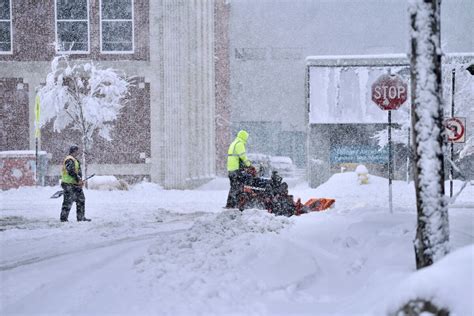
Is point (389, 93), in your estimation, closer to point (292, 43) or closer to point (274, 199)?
point (274, 199)

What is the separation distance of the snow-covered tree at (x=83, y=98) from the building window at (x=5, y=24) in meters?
2.66

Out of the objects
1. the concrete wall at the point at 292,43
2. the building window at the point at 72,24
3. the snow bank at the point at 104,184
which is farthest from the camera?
the concrete wall at the point at 292,43

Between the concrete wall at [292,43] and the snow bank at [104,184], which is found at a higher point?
the concrete wall at [292,43]

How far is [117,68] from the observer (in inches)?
862

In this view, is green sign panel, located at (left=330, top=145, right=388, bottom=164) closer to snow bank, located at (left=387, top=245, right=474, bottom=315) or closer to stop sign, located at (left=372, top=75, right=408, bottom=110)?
stop sign, located at (left=372, top=75, right=408, bottom=110)

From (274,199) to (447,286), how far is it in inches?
293

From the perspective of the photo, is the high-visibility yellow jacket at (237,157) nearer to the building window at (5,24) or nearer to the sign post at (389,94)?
the sign post at (389,94)

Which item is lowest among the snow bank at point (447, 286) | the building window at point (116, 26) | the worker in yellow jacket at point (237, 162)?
the snow bank at point (447, 286)

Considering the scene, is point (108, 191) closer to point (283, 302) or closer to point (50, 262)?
point (50, 262)

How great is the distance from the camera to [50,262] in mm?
6934

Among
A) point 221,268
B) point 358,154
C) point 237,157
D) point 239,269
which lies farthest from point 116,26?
point 239,269

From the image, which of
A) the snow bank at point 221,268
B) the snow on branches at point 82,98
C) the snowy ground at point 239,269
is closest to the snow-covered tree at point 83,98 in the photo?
the snow on branches at point 82,98

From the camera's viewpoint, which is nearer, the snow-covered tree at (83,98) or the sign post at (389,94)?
the sign post at (389,94)

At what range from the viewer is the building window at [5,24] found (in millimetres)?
22188
